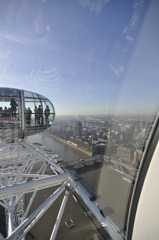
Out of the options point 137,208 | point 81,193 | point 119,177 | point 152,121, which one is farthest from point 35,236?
point 152,121

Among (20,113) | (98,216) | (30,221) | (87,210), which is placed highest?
(20,113)

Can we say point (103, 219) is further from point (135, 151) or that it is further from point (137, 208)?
point (135, 151)

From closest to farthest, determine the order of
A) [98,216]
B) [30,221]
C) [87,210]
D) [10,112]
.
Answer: [98,216] < [30,221] < [87,210] < [10,112]

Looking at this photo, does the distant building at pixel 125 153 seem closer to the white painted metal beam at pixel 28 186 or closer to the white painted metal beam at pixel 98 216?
the white painted metal beam at pixel 98 216

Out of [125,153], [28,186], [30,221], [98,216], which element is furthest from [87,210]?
[125,153]

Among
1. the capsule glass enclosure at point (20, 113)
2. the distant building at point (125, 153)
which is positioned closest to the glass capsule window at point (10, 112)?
the capsule glass enclosure at point (20, 113)

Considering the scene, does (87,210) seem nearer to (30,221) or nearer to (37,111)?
(30,221)

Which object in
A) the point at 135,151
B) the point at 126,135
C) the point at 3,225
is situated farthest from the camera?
the point at 3,225

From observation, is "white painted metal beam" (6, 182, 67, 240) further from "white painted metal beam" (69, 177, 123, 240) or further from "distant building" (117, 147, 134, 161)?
"distant building" (117, 147, 134, 161)
